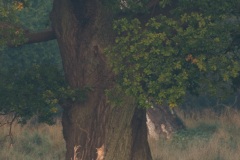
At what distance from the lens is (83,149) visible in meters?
12.8

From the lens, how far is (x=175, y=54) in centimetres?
1050

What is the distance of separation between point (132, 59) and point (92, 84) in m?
1.84

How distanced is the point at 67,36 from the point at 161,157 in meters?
6.36

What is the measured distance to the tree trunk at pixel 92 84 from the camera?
12.3m

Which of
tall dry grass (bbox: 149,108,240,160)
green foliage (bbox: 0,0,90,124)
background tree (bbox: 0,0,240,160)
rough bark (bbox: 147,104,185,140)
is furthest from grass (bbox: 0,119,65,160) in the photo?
background tree (bbox: 0,0,240,160)

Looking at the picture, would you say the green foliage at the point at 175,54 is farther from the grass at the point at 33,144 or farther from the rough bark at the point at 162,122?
the rough bark at the point at 162,122

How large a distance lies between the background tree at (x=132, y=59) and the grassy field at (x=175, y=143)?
5.32 meters

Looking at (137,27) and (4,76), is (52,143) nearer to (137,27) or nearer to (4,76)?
(4,76)

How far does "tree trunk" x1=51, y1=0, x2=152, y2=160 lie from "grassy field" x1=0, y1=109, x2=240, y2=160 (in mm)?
5338

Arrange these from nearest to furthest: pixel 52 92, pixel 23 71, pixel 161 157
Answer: pixel 52 92
pixel 23 71
pixel 161 157

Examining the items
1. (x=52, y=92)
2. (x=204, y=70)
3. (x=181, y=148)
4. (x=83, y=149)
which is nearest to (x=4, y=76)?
(x=52, y=92)

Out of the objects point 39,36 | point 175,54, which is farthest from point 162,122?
point 175,54

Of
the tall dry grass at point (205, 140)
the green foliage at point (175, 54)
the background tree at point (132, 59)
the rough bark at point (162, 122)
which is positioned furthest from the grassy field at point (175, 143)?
the green foliage at point (175, 54)

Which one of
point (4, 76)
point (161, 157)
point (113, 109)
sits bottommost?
point (161, 157)
